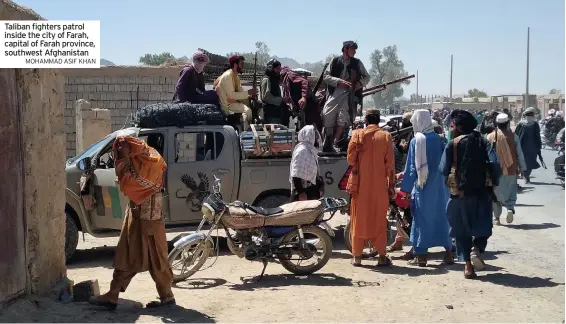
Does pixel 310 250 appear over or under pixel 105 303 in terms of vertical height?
over

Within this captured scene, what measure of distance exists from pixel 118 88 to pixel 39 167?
13.2 m

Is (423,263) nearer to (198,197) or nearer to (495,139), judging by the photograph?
(198,197)

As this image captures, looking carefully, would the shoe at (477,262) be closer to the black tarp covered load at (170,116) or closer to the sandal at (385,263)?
the sandal at (385,263)

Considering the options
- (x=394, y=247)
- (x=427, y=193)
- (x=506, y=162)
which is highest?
(x=506, y=162)

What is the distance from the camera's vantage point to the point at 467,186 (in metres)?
6.90

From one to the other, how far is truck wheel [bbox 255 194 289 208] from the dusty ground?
2.59 feet

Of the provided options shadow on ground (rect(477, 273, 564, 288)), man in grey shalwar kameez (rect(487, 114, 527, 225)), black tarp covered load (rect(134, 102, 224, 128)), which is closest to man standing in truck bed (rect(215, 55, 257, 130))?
black tarp covered load (rect(134, 102, 224, 128))

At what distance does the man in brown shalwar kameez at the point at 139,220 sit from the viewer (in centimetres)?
569

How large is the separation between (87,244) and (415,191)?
498cm

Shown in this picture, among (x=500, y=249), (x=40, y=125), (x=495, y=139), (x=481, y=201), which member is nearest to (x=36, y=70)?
(x=40, y=125)

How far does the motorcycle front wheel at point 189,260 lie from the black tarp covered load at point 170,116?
2075 mm

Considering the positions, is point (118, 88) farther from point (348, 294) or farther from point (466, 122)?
point (348, 294)

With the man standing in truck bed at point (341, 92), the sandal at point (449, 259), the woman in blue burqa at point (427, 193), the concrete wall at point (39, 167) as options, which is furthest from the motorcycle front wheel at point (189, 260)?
the man standing in truck bed at point (341, 92)

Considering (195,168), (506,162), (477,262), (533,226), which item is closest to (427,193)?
(477,262)
